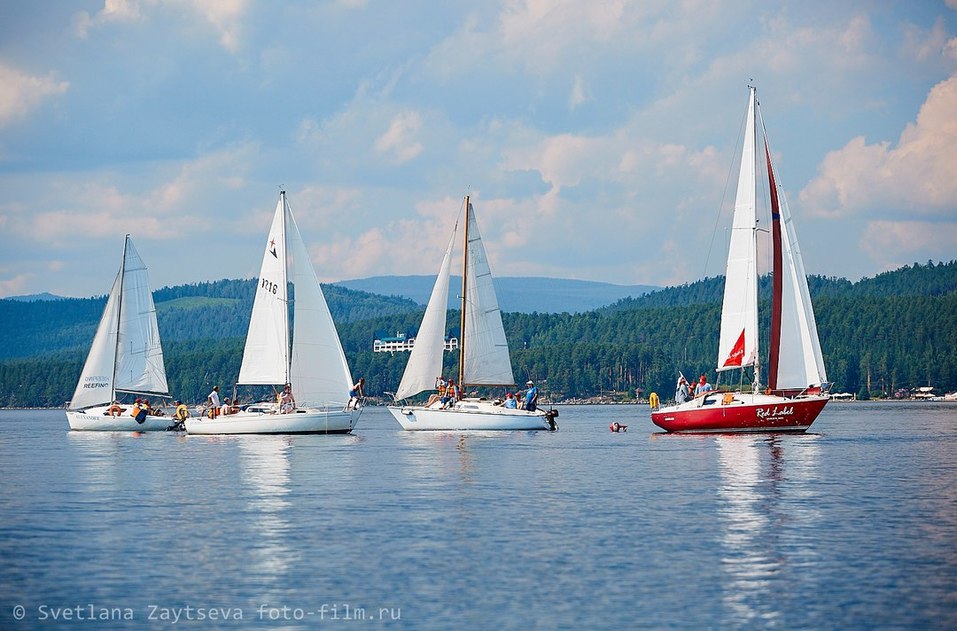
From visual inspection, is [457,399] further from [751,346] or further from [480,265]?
[751,346]

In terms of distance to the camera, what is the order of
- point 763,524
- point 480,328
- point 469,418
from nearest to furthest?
1. point 763,524
2. point 469,418
3. point 480,328

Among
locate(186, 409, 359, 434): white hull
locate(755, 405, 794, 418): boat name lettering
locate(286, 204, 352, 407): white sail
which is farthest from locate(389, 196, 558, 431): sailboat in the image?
locate(755, 405, 794, 418): boat name lettering

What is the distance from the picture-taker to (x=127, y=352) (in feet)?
287

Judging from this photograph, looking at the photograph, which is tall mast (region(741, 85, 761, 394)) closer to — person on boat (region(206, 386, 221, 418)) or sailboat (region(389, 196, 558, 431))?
sailboat (region(389, 196, 558, 431))

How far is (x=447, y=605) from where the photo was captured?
A: 75.4ft

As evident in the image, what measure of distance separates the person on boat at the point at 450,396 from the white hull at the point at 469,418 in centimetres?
39

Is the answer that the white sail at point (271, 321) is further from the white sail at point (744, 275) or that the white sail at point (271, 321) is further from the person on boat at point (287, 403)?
the white sail at point (744, 275)

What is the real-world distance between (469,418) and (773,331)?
18808 millimetres

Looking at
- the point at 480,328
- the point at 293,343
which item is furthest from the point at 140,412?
the point at 480,328

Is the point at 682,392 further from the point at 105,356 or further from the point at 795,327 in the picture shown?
the point at 105,356

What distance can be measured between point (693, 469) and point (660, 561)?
2202 centimetres

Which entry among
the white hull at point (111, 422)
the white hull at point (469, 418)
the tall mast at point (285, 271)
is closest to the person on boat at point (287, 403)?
the tall mast at point (285, 271)

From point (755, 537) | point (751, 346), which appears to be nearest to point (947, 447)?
point (751, 346)

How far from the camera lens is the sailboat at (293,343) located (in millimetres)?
70062
